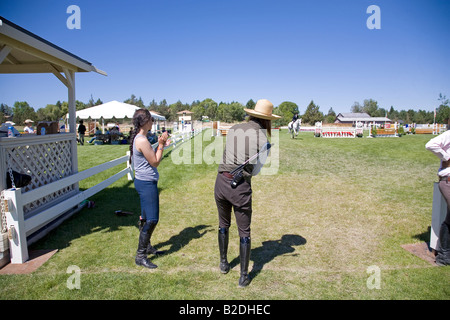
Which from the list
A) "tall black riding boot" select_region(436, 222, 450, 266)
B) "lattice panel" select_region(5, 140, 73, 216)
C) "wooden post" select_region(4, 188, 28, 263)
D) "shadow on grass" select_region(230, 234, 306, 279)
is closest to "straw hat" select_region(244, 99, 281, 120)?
"shadow on grass" select_region(230, 234, 306, 279)

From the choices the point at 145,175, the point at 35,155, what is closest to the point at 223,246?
the point at 145,175

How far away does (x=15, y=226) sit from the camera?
12.7 ft

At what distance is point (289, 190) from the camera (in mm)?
8086

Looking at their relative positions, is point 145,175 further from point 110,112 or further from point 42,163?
point 110,112

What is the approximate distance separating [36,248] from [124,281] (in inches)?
76.6

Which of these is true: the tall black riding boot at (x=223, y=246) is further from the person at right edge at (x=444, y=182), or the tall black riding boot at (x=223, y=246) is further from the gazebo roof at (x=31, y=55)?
the gazebo roof at (x=31, y=55)

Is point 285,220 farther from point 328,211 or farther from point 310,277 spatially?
point 310,277

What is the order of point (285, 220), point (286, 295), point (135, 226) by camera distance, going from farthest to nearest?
point (285, 220), point (135, 226), point (286, 295)

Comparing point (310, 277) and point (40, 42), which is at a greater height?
point (40, 42)

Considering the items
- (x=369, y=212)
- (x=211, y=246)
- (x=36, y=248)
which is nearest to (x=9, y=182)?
(x=36, y=248)

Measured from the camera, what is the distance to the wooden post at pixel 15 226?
3.82 meters

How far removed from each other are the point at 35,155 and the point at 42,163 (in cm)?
Answer: 25

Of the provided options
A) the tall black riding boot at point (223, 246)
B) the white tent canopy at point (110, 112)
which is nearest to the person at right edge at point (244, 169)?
the tall black riding boot at point (223, 246)
